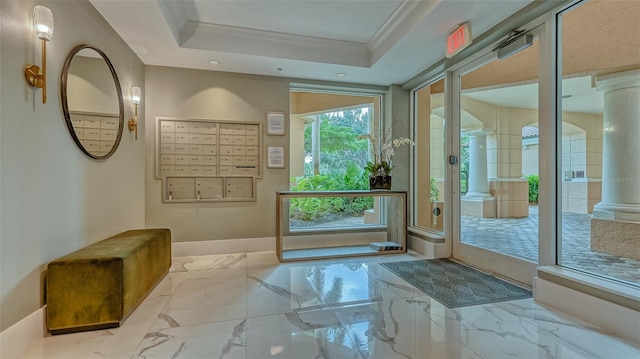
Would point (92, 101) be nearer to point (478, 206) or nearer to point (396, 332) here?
point (396, 332)

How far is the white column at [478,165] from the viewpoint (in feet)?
10.3

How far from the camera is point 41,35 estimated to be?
1671 mm

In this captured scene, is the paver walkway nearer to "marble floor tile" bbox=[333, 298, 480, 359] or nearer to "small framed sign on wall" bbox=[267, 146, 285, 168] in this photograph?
"marble floor tile" bbox=[333, 298, 480, 359]

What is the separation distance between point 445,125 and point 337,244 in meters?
2.13

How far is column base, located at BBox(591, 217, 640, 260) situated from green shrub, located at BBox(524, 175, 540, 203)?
40 cm

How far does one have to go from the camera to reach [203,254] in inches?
139

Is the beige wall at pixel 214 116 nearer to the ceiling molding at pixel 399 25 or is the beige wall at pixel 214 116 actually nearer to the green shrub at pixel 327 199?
the green shrub at pixel 327 199

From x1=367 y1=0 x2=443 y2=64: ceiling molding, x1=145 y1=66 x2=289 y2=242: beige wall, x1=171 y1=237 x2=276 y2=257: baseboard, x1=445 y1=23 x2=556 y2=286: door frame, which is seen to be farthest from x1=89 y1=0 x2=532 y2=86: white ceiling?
x1=171 y1=237 x2=276 y2=257: baseboard

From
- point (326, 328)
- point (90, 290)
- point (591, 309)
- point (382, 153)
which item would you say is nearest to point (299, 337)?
point (326, 328)

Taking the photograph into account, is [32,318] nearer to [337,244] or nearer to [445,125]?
[337,244]

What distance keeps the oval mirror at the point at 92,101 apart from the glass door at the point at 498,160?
143 inches

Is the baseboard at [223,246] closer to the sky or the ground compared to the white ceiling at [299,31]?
closer to the ground

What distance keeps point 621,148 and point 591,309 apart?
1.22 m

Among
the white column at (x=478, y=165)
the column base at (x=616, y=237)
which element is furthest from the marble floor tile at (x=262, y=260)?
the column base at (x=616, y=237)
